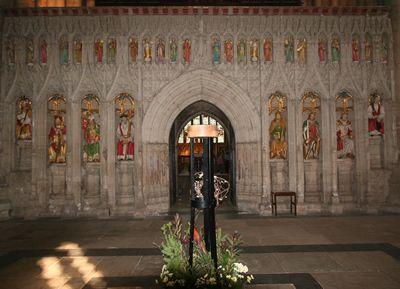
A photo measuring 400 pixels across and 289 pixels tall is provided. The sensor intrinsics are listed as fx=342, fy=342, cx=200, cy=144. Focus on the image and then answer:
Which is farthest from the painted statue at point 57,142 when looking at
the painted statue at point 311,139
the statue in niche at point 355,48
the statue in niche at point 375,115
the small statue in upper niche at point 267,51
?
the statue in niche at point 375,115

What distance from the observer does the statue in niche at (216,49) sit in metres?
10.9

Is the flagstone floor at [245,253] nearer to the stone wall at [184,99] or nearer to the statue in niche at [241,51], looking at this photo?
the stone wall at [184,99]

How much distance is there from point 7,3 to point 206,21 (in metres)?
6.40

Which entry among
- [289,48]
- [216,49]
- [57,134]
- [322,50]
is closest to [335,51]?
[322,50]

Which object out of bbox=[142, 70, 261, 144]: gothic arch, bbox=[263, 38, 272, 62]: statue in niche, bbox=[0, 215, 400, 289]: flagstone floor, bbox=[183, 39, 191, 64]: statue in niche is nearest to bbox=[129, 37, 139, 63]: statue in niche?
bbox=[142, 70, 261, 144]: gothic arch

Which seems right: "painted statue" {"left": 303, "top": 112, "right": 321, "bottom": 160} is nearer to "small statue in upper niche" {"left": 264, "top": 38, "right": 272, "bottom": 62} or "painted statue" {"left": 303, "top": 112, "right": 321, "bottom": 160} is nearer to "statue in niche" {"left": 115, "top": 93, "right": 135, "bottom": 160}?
"small statue in upper niche" {"left": 264, "top": 38, "right": 272, "bottom": 62}

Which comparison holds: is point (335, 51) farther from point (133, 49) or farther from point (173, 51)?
point (133, 49)

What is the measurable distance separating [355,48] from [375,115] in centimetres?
223

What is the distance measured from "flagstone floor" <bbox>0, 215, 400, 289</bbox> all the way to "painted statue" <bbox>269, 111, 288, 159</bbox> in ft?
7.18

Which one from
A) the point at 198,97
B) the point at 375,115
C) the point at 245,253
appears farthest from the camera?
the point at 198,97

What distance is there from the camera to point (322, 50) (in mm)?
10898

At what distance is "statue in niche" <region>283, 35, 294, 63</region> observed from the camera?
10.9 meters

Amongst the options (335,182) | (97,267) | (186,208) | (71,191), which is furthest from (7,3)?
(335,182)

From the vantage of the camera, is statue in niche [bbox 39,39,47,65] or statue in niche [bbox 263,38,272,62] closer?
statue in niche [bbox 39,39,47,65]
